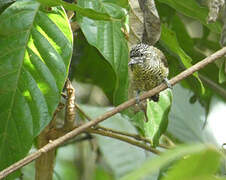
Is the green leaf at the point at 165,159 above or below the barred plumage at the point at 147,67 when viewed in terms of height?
above

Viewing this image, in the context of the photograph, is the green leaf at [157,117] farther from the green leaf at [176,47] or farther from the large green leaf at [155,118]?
the green leaf at [176,47]

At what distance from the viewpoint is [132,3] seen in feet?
6.04

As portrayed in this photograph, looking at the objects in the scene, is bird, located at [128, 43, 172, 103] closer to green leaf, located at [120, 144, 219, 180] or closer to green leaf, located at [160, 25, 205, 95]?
green leaf, located at [160, 25, 205, 95]

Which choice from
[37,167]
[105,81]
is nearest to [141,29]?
A: [37,167]

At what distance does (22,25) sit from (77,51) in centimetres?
63

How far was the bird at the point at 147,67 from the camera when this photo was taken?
2.35m

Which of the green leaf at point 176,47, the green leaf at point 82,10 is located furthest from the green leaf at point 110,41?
the green leaf at point 82,10

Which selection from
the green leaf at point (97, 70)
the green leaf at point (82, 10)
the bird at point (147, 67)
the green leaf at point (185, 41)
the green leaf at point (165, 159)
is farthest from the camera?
the green leaf at point (97, 70)

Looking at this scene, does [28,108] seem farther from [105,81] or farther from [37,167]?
[105,81]

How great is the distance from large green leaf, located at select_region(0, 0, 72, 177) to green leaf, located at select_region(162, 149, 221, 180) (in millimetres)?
1077

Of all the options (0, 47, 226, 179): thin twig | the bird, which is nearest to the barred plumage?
the bird

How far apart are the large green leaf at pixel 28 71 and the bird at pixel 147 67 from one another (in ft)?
2.14

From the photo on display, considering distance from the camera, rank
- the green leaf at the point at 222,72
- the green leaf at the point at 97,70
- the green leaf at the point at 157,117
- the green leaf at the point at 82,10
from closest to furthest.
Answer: the green leaf at the point at 82,10 → the green leaf at the point at 222,72 → the green leaf at the point at 157,117 → the green leaf at the point at 97,70

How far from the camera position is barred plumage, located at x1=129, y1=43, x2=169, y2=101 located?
2.35m
